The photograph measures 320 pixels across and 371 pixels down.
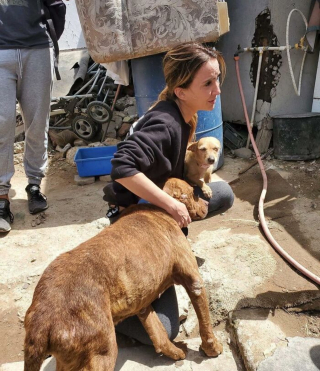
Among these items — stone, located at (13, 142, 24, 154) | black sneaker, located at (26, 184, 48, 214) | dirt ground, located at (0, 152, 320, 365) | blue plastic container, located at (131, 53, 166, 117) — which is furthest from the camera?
stone, located at (13, 142, 24, 154)

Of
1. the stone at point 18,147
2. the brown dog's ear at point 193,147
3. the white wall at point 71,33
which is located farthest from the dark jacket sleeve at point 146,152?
the white wall at point 71,33

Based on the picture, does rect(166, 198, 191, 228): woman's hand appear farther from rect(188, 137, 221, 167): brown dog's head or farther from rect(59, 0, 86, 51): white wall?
rect(59, 0, 86, 51): white wall

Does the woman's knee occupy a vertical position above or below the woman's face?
below

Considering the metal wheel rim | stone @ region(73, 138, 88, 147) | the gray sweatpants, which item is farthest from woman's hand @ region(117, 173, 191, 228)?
stone @ region(73, 138, 88, 147)

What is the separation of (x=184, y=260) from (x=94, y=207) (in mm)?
2508

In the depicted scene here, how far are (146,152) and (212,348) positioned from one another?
4.02ft

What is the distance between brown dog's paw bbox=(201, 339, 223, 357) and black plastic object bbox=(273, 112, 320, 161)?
11.8 ft

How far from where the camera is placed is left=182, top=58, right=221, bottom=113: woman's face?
7.23 ft

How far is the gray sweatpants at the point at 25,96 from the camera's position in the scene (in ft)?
11.6

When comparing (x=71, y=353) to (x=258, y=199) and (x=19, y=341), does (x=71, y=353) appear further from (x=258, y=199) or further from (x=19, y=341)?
(x=258, y=199)

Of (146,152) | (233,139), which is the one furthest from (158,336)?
(233,139)

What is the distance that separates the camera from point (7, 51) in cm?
347

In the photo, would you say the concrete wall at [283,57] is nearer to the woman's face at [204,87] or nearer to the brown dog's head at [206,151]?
the brown dog's head at [206,151]

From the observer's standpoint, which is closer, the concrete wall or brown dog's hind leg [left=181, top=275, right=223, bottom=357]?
brown dog's hind leg [left=181, top=275, right=223, bottom=357]
